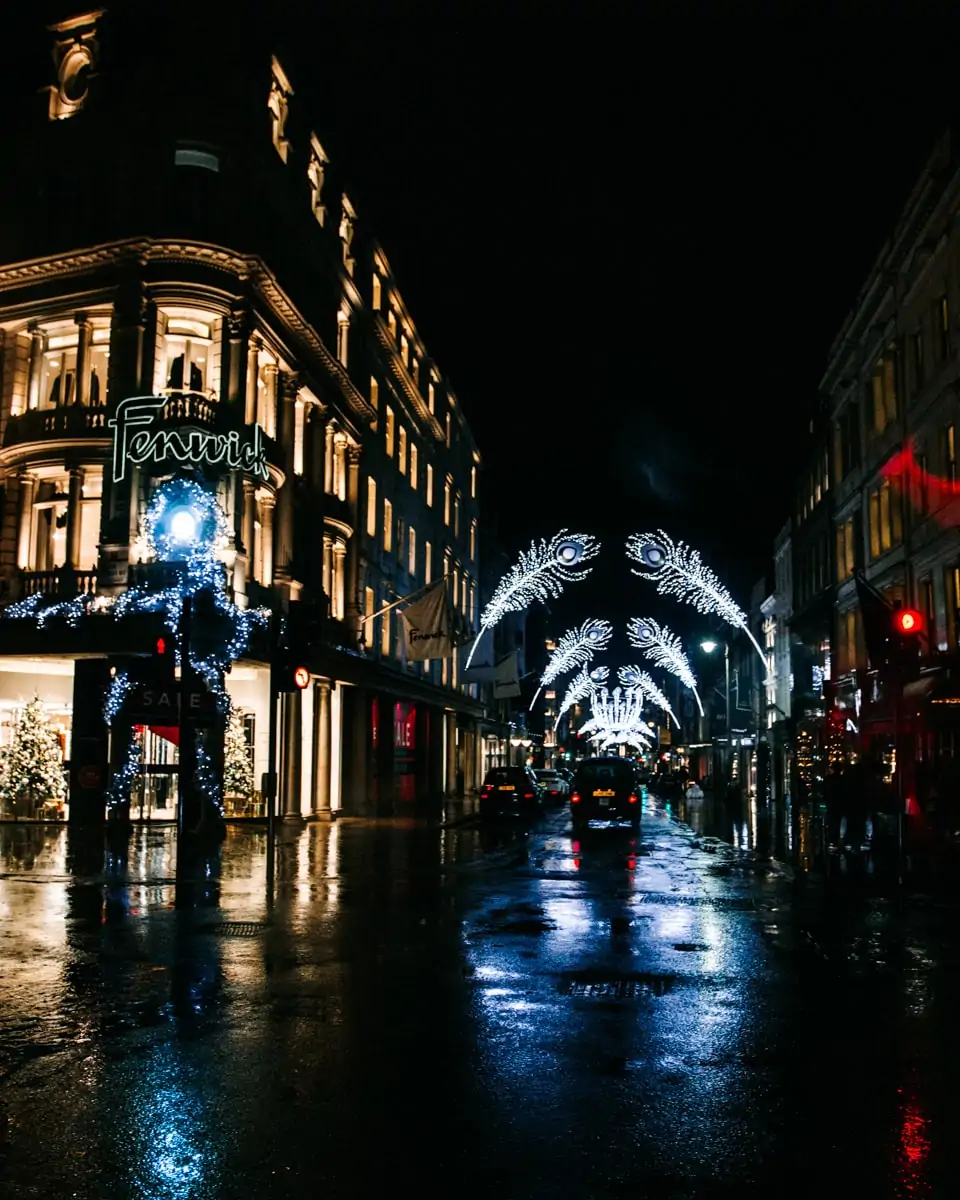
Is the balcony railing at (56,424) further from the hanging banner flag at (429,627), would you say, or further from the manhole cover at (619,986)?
the manhole cover at (619,986)

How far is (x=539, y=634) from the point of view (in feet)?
422

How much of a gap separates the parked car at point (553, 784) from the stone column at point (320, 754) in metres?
19.2

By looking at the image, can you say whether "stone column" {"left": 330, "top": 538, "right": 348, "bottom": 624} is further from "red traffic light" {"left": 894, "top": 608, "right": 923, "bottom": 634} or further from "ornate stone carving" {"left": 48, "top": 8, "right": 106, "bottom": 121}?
"red traffic light" {"left": 894, "top": 608, "right": 923, "bottom": 634}

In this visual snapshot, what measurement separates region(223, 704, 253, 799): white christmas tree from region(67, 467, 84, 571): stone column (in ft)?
19.8

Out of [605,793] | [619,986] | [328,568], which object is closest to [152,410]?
[328,568]

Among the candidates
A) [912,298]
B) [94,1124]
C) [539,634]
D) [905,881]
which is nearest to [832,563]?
[912,298]

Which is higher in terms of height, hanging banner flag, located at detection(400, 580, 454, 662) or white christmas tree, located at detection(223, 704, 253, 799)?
hanging banner flag, located at detection(400, 580, 454, 662)

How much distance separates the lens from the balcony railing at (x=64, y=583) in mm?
30641

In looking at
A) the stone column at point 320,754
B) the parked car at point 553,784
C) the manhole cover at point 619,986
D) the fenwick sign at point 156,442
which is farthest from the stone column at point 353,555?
the manhole cover at point 619,986

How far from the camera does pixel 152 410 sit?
99.0 ft

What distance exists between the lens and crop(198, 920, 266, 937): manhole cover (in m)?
12.7

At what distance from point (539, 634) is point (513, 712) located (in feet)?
89.4

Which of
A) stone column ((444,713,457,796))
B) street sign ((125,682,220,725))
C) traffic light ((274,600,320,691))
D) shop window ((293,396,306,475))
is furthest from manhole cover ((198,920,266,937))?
stone column ((444,713,457,796))

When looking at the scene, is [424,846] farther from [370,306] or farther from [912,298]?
[370,306]
